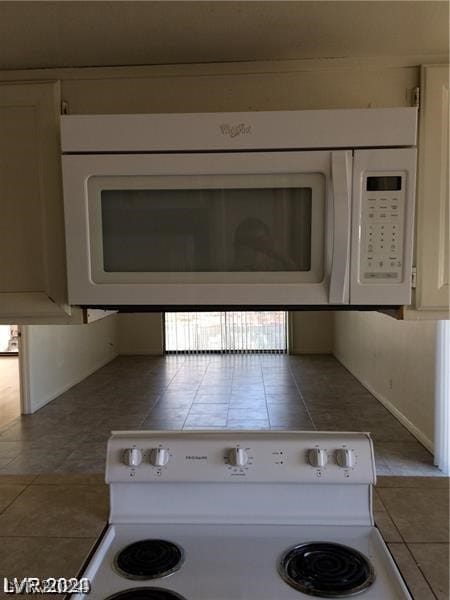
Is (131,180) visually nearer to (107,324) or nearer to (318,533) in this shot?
(318,533)

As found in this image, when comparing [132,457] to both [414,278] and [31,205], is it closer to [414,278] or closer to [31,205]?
[31,205]

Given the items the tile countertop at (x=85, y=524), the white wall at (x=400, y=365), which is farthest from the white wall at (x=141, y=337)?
the tile countertop at (x=85, y=524)

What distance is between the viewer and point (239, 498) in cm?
120

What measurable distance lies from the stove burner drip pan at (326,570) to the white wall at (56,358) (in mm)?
4262

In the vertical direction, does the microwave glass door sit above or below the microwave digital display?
below

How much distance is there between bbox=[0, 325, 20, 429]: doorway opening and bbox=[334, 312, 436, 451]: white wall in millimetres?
4083

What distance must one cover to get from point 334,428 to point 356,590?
404 centimetres

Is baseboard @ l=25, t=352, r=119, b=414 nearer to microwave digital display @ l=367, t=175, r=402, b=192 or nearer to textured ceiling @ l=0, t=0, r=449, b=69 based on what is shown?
textured ceiling @ l=0, t=0, r=449, b=69

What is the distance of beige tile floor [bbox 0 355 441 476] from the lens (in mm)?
4258

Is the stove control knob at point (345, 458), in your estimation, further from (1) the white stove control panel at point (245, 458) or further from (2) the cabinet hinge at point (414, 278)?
(2) the cabinet hinge at point (414, 278)

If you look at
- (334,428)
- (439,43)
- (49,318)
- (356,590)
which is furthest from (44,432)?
(439,43)

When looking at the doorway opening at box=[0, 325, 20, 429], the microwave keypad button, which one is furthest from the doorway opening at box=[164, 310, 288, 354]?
the microwave keypad button

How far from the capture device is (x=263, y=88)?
3.59 feet

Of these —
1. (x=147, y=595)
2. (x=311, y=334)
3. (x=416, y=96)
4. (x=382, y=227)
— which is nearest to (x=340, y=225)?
(x=382, y=227)
